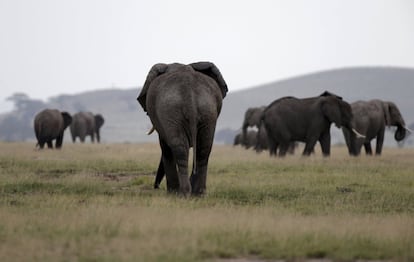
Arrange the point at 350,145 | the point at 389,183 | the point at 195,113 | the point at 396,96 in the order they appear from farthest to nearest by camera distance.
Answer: the point at 396,96 → the point at 350,145 → the point at 389,183 → the point at 195,113

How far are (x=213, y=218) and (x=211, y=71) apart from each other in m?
4.41

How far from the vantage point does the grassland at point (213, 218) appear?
824cm

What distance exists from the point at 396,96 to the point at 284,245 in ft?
579

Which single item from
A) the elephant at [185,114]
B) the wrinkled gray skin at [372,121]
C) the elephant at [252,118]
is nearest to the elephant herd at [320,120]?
the wrinkled gray skin at [372,121]

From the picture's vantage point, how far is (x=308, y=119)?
23891 millimetres

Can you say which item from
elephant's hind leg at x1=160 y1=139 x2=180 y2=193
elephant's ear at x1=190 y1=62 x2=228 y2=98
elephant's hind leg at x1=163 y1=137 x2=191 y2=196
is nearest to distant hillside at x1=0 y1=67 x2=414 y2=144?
elephant's ear at x1=190 y1=62 x2=228 y2=98

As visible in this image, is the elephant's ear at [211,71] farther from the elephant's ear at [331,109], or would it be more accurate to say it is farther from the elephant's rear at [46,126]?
Result: the elephant's rear at [46,126]

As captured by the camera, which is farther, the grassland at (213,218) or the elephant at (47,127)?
the elephant at (47,127)

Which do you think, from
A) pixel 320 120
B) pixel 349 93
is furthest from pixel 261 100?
pixel 320 120

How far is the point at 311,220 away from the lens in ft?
34.2

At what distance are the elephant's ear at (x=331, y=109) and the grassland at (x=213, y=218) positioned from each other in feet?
18.8

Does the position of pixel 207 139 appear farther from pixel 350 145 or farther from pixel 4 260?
pixel 350 145

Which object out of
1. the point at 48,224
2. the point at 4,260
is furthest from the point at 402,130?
the point at 4,260

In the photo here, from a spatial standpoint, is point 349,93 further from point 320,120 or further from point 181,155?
point 181,155
